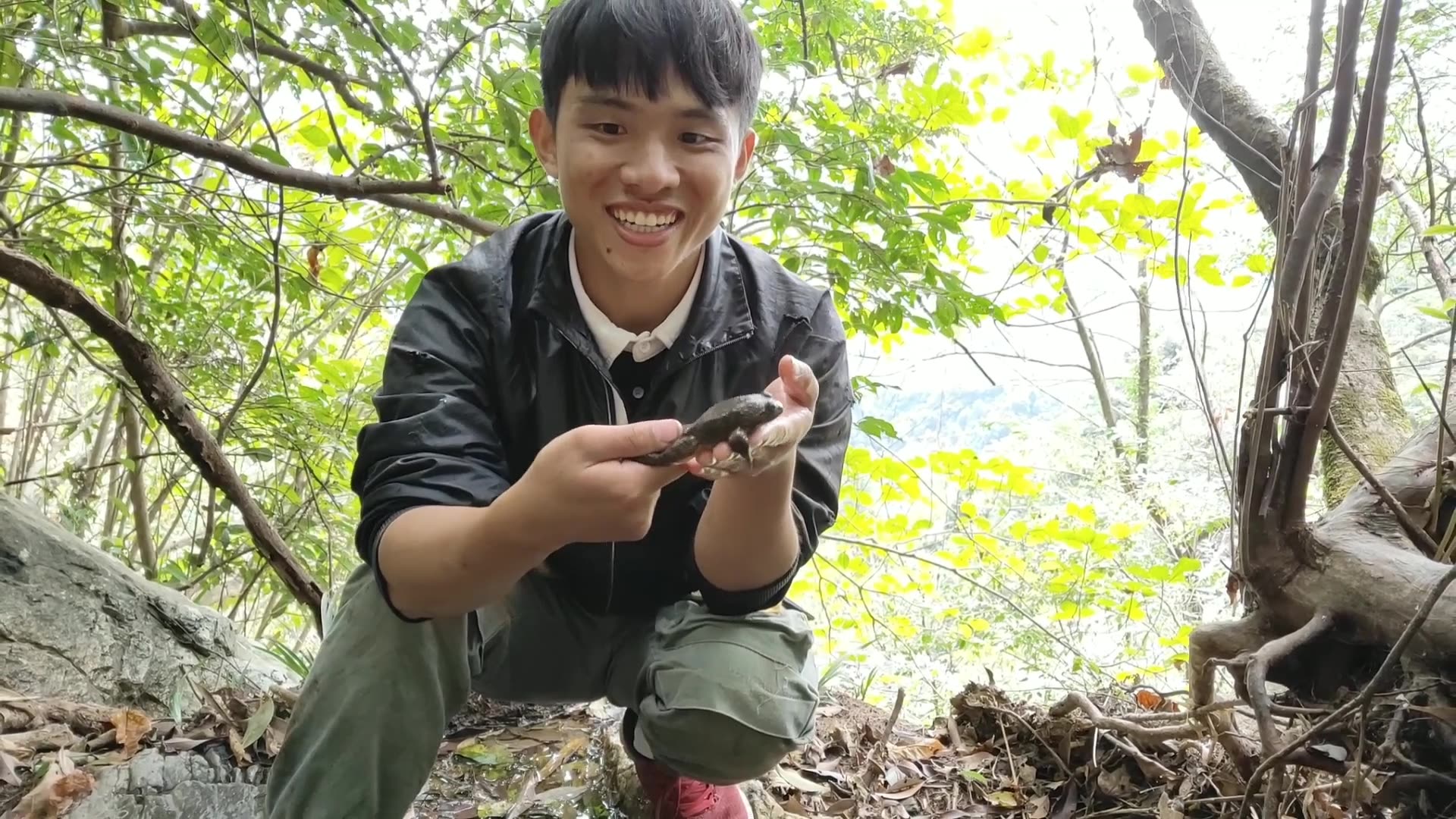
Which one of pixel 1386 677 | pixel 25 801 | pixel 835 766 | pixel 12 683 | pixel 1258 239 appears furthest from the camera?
pixel 1258 239

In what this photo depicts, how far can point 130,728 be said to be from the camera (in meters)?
1.85

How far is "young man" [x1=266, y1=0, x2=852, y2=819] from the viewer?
1.23 meters

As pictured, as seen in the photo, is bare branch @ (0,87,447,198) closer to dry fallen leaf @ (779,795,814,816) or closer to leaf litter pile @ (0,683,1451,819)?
leaf litter pile @ (0,683,1451,819)

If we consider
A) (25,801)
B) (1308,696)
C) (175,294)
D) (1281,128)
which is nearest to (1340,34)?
(1308,696)

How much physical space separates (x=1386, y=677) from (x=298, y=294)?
2961mm

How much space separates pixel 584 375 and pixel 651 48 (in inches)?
23.3

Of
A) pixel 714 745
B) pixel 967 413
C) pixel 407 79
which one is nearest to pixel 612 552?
pixel 714 745

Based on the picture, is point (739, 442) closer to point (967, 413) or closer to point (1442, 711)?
point (1442, 711)

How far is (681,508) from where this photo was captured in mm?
1684

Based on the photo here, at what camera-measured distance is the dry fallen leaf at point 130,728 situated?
1.80 meters

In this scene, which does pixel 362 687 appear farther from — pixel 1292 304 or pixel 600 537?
pixel 1292 304

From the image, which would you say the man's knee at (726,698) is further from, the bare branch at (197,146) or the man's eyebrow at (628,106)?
the bare branch at (197,146)

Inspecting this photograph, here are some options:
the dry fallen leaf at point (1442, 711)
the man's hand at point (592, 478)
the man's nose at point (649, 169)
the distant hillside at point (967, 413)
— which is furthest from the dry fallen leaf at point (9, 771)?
the distant hillside at point (967, 413)

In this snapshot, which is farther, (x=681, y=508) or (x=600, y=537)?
(x=681, y=508)
